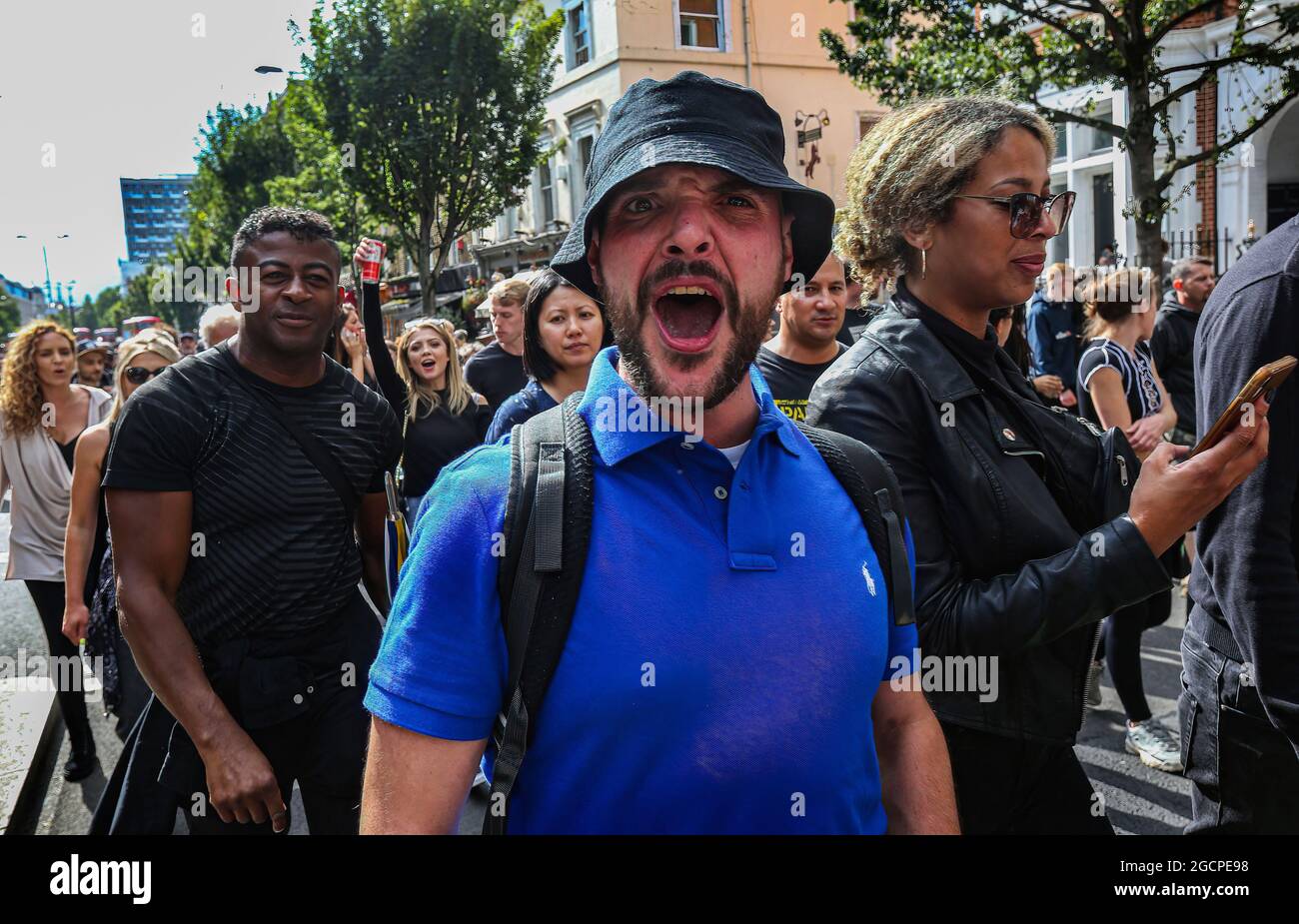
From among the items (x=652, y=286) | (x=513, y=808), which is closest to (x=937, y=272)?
(x=652, y=286)

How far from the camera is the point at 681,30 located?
2833 centimetres

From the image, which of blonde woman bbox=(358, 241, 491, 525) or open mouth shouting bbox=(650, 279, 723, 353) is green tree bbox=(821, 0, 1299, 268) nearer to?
blonde woman bbox=(358, 241, 491, 525)

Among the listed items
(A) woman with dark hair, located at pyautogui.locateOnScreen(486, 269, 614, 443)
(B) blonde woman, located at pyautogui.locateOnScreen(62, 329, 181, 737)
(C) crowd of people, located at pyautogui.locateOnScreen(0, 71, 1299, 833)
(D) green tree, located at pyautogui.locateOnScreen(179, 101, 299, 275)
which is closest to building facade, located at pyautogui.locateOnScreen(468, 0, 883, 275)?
(D) green tree, located at pyautogui.locateOnScreen(179, 101, 299, 275)

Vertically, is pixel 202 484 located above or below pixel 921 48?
below

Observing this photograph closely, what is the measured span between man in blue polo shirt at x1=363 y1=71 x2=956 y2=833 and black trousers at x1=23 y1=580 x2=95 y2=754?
4.51 m

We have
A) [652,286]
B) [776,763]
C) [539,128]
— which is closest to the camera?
[776,763]

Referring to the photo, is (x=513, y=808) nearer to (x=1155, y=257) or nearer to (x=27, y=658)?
(x=27, y=658)

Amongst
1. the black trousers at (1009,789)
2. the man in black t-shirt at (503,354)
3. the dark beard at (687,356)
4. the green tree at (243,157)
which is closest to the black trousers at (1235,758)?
the black trousers at (1009,789)

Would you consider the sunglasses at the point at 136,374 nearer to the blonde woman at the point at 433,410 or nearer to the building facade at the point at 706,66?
the blonde woman at the point at 433,410

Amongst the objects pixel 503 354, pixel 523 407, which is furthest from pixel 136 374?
pixel 523 407

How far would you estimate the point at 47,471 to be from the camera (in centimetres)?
559

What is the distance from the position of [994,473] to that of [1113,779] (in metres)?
3.06

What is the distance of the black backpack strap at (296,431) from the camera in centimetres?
294

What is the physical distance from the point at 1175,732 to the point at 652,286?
4260 millimetres
